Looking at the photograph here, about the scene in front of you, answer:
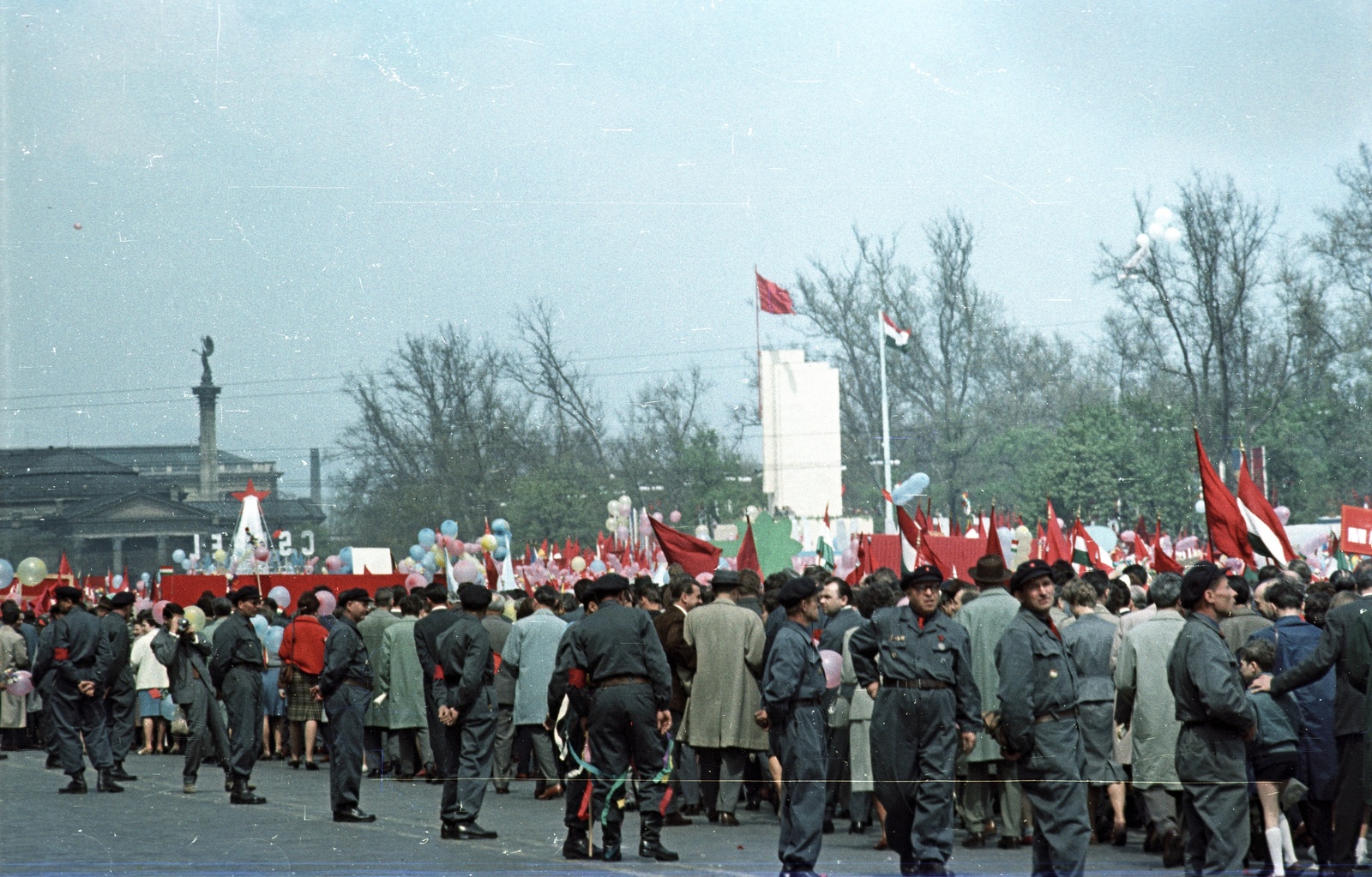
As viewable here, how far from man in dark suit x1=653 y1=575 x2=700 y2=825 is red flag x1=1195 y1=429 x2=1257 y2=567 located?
422 centimetres

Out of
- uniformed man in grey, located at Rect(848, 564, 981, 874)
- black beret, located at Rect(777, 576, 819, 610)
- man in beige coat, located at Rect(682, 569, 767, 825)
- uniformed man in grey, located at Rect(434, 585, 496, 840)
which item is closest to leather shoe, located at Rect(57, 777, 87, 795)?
uniformed man in grey, located at Rect(434, 585, 496, 840)

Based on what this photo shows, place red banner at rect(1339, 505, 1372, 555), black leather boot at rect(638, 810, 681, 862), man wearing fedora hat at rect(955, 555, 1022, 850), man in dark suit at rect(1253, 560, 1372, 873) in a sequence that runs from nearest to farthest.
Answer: man in dark suit at rect(1253, 560, 1372, 873) < black leather boot at rect(638, 810, 681, 862) < man wearing fedora hat at rect(955, 555, 1022, 850) < red banner at rect(1339, 505, 1372, 555)

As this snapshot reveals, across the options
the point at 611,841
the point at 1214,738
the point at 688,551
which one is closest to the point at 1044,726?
the point at 1214,738

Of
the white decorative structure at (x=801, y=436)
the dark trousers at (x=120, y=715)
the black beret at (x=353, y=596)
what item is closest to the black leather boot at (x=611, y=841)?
the black beret at (x=353, y=596)

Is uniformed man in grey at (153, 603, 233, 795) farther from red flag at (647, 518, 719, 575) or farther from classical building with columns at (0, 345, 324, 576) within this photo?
red flag at (647, 518, 719, 575)

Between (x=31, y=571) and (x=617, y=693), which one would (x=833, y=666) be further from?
(x=31, y=571)

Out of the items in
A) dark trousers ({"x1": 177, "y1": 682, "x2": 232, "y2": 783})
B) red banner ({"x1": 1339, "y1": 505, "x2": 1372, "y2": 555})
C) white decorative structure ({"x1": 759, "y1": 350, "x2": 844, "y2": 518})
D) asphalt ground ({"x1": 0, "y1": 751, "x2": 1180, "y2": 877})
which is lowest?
asphalt ground ({"x1": 0, "y1": 751, "x2": 1180, "y2": 877})

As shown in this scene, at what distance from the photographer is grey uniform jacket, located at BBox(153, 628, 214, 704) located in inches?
615

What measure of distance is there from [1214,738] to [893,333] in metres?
22.8

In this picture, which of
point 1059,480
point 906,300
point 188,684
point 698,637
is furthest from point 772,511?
point 698,637

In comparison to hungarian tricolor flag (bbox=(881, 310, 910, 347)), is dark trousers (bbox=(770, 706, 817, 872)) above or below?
below

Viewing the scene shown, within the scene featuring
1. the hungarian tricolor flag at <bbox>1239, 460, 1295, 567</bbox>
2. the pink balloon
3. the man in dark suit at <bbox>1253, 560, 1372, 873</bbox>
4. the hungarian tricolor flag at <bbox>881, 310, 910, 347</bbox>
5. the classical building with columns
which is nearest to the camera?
the man in dark suit at <bbox>1253, 560, 1372, 873</bbox>

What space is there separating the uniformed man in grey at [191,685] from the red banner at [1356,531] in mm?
9619

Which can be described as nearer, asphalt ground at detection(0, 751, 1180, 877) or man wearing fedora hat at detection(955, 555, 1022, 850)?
asphalt ground at detection(0, 751, 1180, 877)
